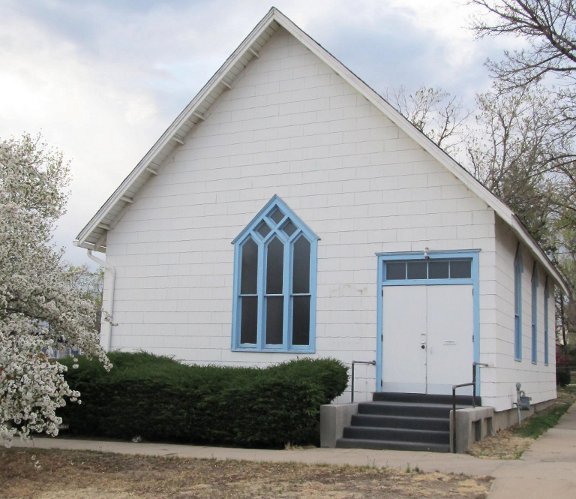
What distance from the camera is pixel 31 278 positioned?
9719 millimetres

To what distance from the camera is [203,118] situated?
55.6 ft

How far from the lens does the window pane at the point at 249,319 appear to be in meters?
15.8

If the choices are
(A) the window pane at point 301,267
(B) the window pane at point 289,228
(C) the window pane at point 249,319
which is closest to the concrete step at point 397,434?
(A) the window pane at point 301,267

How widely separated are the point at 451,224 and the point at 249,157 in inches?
186

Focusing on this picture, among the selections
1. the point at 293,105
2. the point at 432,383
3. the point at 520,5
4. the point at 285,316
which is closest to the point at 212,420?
the point at 285,316

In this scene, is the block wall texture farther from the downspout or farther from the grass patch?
the grass patch

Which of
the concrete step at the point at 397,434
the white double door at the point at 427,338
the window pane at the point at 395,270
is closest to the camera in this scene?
the concrete step at the point at 397,434

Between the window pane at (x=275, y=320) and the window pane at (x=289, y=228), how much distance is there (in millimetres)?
1369

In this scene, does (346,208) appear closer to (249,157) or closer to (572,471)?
(249,157)

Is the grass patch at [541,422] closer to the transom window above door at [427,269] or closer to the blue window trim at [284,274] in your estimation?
the transom window above door at [427,269]

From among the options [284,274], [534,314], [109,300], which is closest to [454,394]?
[284,274]

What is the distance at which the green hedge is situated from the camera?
40.4 feet

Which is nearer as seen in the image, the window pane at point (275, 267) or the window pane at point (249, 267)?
the window pane at point (275, 267)

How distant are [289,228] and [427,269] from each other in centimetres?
306
